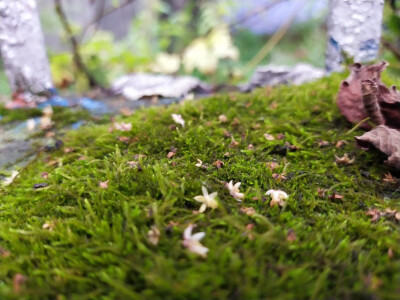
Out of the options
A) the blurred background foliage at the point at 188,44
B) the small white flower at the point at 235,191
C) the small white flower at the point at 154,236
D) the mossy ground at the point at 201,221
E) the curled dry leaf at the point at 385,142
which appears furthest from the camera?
the blurred background foliage at the point at 188,44

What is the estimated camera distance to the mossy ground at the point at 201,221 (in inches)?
46.8

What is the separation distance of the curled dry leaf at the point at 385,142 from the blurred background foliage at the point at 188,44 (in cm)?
247

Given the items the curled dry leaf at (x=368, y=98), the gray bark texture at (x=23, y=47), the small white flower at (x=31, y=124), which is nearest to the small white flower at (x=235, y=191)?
the curled dry leaf at (x=368, y=98)

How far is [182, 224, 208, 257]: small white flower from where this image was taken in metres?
1.27

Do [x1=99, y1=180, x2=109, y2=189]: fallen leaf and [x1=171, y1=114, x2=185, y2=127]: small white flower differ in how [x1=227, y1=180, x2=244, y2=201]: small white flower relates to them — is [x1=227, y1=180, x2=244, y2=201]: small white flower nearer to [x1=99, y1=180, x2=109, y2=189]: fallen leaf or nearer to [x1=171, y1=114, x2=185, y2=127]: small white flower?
[x1=99, y1=180, x2=109, y2=189]: fallen leaf

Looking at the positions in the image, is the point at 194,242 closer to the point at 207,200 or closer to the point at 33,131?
the point at 207,200

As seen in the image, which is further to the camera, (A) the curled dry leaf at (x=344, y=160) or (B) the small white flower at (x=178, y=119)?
(B) the small white flower at (x=178, y=119)

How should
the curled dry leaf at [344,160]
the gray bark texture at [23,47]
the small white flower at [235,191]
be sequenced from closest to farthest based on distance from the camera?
the small white flower at [235,191]
the curled dry leaf at [344,160]
the gray bark texture at [23,47]

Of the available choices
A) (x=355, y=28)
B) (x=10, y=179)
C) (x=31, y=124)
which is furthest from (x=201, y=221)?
(x=355, y=28)

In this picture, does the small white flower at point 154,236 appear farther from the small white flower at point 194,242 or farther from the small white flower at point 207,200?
the small white flower at point 207,200

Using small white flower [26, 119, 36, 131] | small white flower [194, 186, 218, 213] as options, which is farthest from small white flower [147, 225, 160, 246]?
small white flower [26, 119, 36, 131]

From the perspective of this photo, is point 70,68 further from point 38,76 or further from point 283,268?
point 283,268

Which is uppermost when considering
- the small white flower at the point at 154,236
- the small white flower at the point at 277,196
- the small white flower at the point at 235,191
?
the small white flower at the point at 154,236

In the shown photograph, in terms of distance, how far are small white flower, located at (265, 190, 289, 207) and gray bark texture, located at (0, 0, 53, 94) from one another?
2811 millimetres
